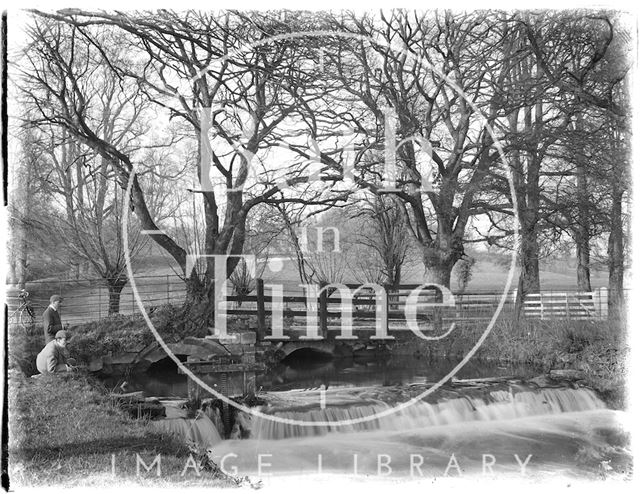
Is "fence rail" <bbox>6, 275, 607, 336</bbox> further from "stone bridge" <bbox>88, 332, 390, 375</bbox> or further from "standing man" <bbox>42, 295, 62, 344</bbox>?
"standing man" <bbox>42, 295, 62, 344</bbox>

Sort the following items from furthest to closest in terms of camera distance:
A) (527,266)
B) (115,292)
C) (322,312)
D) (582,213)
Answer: (322,312)
(527,266)
(115,292)
(582,213)

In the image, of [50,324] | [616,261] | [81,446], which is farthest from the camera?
[616,261]

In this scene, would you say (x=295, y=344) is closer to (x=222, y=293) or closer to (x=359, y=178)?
(x=222, y=293)

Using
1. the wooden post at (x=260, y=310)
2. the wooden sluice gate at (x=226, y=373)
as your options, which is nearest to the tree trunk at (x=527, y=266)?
the wooden post at (x=260, y=310)

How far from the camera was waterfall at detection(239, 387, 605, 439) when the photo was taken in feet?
22.1

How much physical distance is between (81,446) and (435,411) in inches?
159

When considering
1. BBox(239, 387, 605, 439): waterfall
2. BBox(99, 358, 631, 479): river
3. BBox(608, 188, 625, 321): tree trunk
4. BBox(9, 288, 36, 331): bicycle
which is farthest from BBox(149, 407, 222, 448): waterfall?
BBox(608, 188, 625, 321): tree trunk

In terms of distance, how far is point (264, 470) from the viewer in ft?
18.6

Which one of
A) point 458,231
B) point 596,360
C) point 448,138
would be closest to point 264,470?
point 596,360

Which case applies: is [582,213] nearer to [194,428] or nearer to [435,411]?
[435,411]

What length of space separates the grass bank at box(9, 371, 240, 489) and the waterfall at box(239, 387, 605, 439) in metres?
1.48

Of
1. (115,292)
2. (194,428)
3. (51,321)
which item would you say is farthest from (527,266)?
(51,321)

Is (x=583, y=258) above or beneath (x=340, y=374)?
above

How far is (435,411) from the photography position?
7.36 meters
